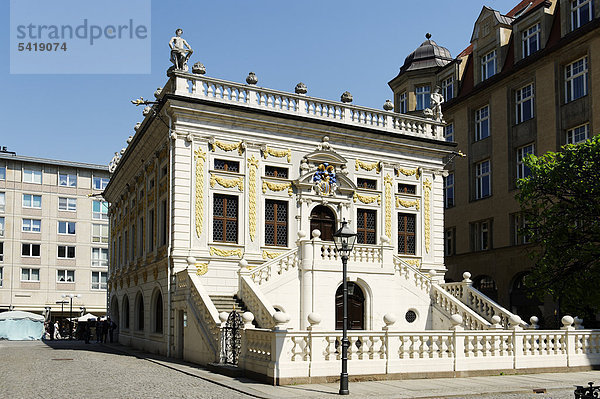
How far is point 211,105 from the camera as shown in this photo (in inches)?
1025

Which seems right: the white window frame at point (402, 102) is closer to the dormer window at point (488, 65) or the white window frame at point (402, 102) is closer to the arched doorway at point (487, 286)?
the dormer window at point (488, 65)

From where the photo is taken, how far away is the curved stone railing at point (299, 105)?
26312 millimetres

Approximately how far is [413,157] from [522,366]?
12776mm

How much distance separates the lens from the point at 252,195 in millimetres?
26797

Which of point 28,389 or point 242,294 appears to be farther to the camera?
point 242,294

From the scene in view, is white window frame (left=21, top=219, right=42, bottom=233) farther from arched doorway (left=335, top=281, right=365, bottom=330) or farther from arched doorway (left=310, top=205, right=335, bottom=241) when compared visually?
arched doorway (left=335, top=281, right=365, bottom=330)

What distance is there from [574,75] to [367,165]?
502 inches

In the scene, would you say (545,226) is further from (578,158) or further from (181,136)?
(181,136)

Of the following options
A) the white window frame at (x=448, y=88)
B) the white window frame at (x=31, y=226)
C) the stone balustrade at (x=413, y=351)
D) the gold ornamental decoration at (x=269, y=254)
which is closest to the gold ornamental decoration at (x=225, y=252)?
the gold ornamental decoration at (x=269, y=254)

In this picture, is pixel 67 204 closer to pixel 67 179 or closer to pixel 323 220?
pixel 67 179

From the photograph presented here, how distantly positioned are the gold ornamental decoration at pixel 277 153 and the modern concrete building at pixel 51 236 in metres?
45.9

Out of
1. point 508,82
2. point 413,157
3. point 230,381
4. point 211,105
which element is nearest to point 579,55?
point 508,82

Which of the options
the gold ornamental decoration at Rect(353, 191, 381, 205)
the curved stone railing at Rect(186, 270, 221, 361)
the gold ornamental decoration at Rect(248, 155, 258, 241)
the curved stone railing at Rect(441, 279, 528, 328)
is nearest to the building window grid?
the gold ornamental decoration at Rect(248, 155, 258, 241)

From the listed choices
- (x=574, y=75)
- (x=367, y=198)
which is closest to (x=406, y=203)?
(x=367, y=198)
